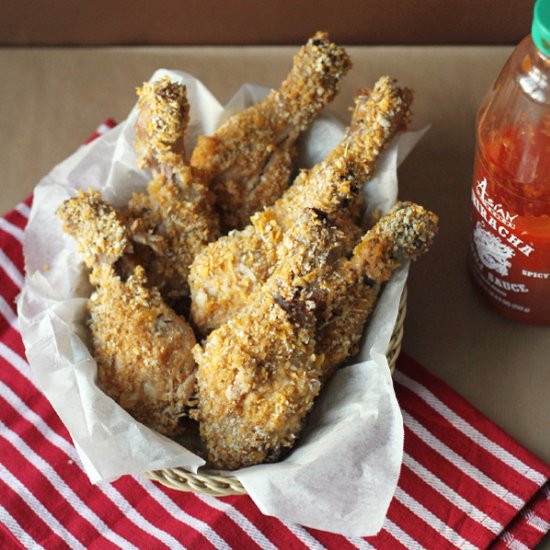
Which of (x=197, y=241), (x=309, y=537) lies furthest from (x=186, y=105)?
(x=309, y=537)

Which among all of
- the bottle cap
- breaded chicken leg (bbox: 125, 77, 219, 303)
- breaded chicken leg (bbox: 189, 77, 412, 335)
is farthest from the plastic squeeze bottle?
breaded chicken leg (bbox: 125, 77, 219, 303)

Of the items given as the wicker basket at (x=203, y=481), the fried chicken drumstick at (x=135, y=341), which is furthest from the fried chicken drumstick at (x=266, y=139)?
the wicker basket at (x=203, y=481)

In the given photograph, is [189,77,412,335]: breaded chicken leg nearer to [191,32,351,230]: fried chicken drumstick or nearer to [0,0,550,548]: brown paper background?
[191,32,351,230]: fried chicken drumstick

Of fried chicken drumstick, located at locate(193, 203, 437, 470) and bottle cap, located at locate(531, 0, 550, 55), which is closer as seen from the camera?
bottle cap, located at locate(531, 0, 550, 55)

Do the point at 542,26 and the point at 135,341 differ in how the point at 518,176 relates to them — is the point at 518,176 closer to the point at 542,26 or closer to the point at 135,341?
the point at 542,26

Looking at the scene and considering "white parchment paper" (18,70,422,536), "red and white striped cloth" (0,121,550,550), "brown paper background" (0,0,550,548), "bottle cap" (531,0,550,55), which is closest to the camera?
"bottle cap" (531,0,550,55)

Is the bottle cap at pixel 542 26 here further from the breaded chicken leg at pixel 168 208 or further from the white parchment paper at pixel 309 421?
the breaded chicken leg at pixel 168 208

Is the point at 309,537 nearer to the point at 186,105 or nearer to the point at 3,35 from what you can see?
the point at 186,105
